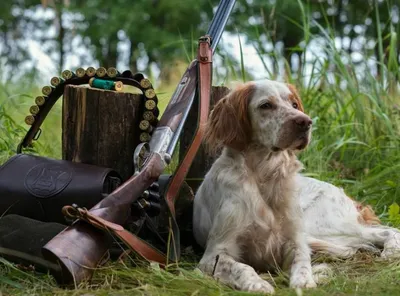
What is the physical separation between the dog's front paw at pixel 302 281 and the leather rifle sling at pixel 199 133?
551mm

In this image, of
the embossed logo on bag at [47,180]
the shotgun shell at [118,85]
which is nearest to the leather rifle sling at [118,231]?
the embossed logo on bag at [47,180]

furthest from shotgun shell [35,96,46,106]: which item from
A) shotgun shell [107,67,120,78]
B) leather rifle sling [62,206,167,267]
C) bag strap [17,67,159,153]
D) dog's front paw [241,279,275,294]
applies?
dog's front paw [241,279,275,294]

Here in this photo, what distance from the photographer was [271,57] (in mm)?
5656

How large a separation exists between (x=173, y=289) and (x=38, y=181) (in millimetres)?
963

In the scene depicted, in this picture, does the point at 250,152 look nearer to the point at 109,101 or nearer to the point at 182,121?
the point at 182,121

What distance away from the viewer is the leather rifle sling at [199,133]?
133 inches

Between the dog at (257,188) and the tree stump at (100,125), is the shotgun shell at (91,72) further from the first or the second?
the dog at (257,188)

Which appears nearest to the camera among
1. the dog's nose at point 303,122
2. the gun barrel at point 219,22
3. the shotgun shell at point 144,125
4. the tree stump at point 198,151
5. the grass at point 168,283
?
the grass at point 168,283

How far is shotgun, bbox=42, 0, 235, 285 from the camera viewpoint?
2859mm

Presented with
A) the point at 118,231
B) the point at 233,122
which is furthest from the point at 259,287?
the point at 233,122

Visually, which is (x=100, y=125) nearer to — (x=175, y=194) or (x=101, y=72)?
(x=101, y=72)

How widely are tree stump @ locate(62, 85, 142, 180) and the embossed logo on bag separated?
0.29 metres

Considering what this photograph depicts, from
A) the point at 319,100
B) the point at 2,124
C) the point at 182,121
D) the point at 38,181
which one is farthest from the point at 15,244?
the point at 319,100

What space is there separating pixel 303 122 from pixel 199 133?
0.60m
